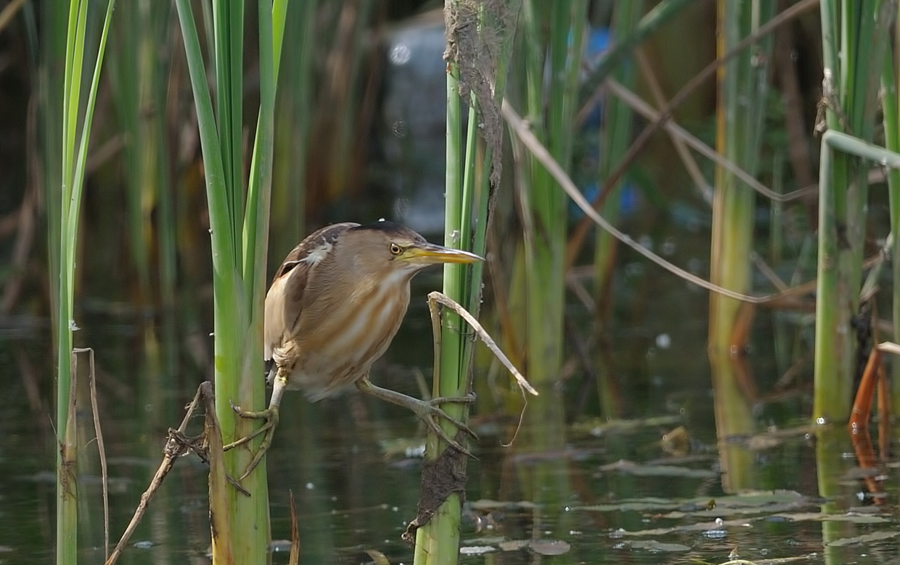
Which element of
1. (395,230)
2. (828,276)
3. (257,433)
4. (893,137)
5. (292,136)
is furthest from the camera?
(292,136)

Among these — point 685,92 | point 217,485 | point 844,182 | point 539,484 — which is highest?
point 685,92

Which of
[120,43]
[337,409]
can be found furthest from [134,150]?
[337,409]

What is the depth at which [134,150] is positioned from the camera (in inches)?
199

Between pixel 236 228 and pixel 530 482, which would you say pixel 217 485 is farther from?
pixel 530 482

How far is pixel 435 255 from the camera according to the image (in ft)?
7.32

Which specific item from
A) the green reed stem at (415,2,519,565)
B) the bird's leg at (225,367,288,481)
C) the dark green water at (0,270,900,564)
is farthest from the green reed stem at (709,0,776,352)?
the bird's leg at (225,367,288,481)

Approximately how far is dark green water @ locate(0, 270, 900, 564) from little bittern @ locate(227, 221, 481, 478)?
39 centimetres

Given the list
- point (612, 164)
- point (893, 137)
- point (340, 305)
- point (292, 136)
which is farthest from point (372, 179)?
point (340, 305)

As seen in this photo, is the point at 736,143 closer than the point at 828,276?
No

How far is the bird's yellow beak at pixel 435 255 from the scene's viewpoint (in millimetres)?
2086

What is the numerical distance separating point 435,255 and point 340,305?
12.3 inches

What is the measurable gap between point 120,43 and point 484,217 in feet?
10.9

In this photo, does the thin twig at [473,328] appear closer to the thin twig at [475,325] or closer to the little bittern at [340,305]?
the thin twig at [475,325]

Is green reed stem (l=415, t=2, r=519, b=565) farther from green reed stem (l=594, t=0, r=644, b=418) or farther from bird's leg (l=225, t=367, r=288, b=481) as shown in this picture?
green reed stem (l=594, t=0, r=644, b=418)
